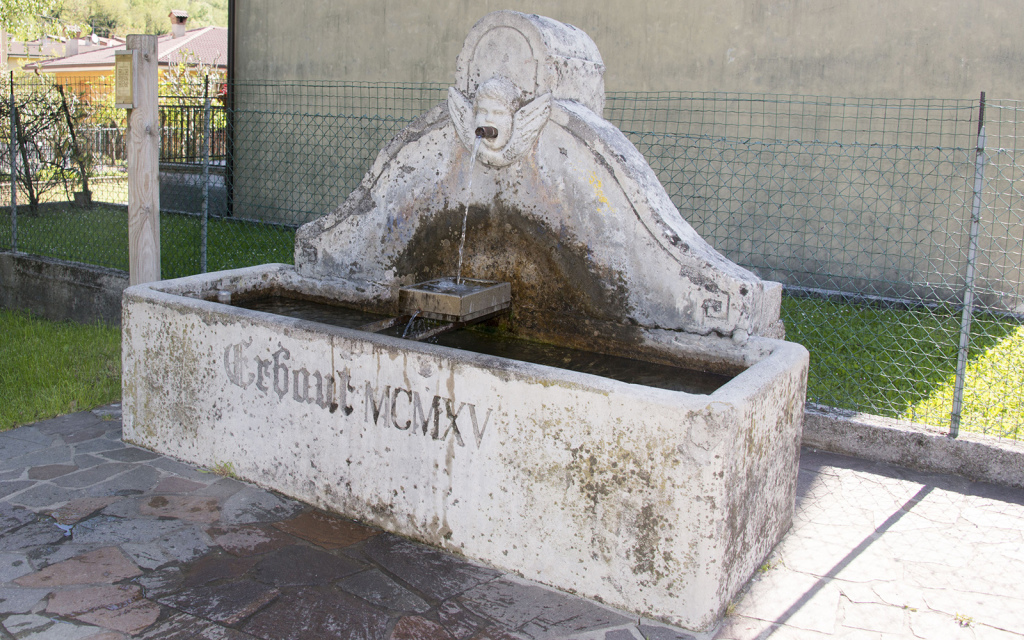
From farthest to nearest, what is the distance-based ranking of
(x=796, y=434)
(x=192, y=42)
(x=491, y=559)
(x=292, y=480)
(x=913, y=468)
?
(x=192, y=42) → (x=913, y=468) → (x=292, y=480) → (x=796, y=434) → (x=491, y=559)

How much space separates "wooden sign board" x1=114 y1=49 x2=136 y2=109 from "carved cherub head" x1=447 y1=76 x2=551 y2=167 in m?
2.44

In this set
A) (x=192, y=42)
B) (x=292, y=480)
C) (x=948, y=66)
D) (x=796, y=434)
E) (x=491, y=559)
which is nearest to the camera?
(x=491, y=559)

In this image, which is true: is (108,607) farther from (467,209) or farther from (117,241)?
(117,241)

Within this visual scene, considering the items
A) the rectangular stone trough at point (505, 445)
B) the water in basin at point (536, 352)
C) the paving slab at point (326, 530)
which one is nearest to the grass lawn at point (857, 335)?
the water in basin at point (536, 352)

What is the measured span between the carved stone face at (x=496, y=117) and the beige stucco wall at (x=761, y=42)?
5873 mm

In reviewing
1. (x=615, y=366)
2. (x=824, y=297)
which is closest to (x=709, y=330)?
(x=615, y=366)

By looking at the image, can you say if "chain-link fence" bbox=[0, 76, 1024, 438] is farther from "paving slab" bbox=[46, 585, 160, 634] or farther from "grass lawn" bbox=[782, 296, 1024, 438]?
"paving slab" bbox=[46, 585, 160, 634]

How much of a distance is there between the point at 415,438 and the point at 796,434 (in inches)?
59.6

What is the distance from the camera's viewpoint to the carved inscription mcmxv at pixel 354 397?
10.2 feet

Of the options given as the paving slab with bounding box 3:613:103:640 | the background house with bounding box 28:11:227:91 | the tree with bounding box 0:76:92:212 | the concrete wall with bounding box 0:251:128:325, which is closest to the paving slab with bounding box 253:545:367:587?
the paving slab with bounding box 3:613:103:640

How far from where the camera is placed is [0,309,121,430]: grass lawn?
185 inches

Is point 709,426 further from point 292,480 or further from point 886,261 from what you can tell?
point 886,261

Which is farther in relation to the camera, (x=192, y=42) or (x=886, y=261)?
(x=192, y=42)

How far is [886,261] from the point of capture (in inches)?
321
